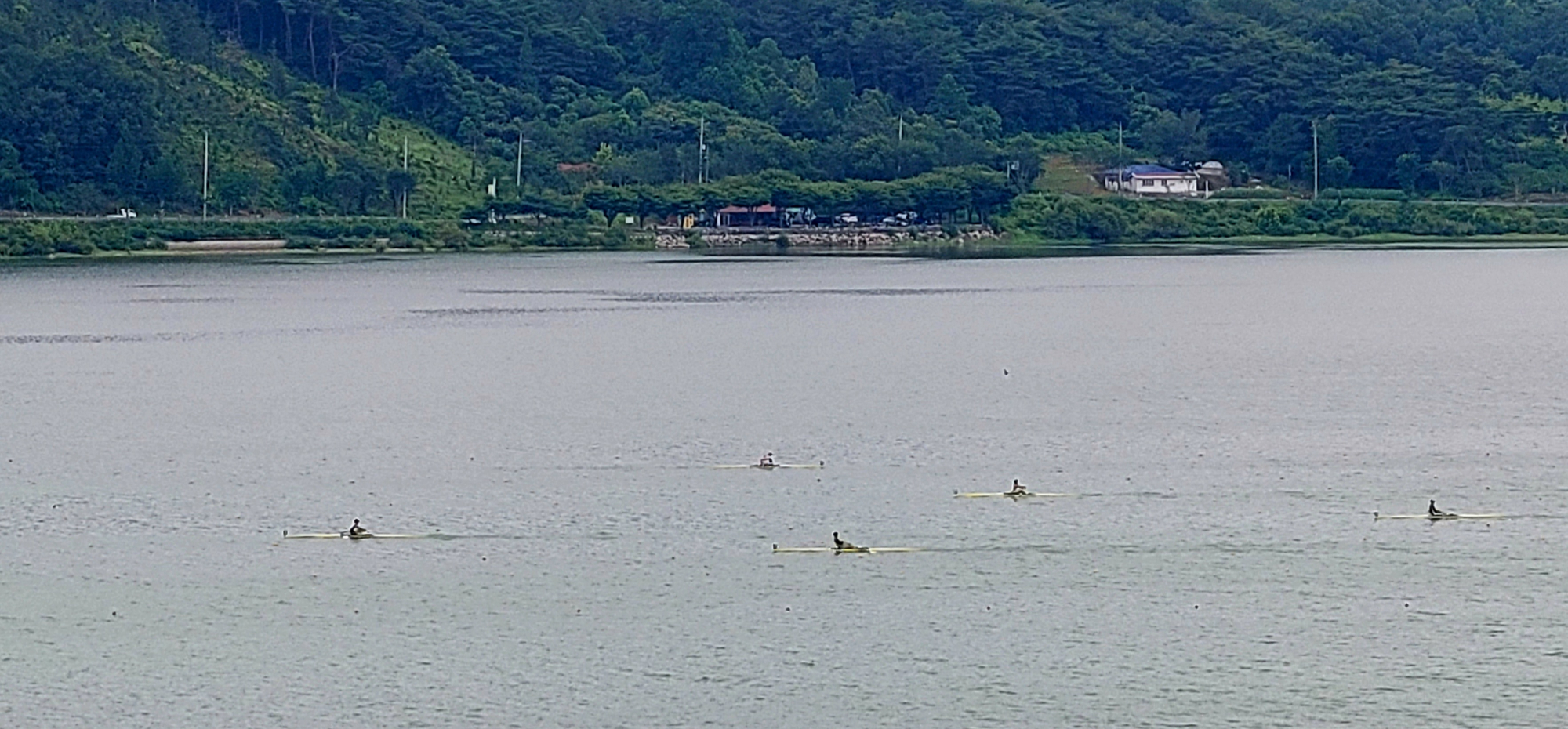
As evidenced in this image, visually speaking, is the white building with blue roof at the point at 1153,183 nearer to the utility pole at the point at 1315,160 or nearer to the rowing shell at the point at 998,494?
the utility pole at the point at 1315,160

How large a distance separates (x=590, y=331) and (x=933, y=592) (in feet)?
132

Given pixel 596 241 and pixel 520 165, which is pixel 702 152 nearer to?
pixel 520 165

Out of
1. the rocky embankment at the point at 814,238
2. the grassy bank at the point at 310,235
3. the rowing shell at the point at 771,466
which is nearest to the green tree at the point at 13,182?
the grassy bank at the point at 310,235

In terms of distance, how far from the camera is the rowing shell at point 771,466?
4259cm

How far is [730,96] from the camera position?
164 metres

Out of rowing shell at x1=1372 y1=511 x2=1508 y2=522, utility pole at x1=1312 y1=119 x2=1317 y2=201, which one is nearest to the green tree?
utility pole at x1=1312 y1=119 x2=1317 y2=201

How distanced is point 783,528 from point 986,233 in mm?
99650

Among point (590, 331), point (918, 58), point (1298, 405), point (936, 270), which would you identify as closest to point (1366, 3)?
point (918, 58)

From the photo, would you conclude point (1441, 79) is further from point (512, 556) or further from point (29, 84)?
point (512, 556)

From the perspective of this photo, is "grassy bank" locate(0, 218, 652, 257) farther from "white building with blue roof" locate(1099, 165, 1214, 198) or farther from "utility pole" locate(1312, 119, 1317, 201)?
"utility pole" locate(1312, 119, 1317, 201)

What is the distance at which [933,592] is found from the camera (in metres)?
32.3

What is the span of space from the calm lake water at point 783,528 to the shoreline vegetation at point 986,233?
170ft

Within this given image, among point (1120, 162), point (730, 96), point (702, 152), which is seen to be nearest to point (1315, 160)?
point (1120, 162)

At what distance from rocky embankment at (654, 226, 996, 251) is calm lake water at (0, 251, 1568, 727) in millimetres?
60469
